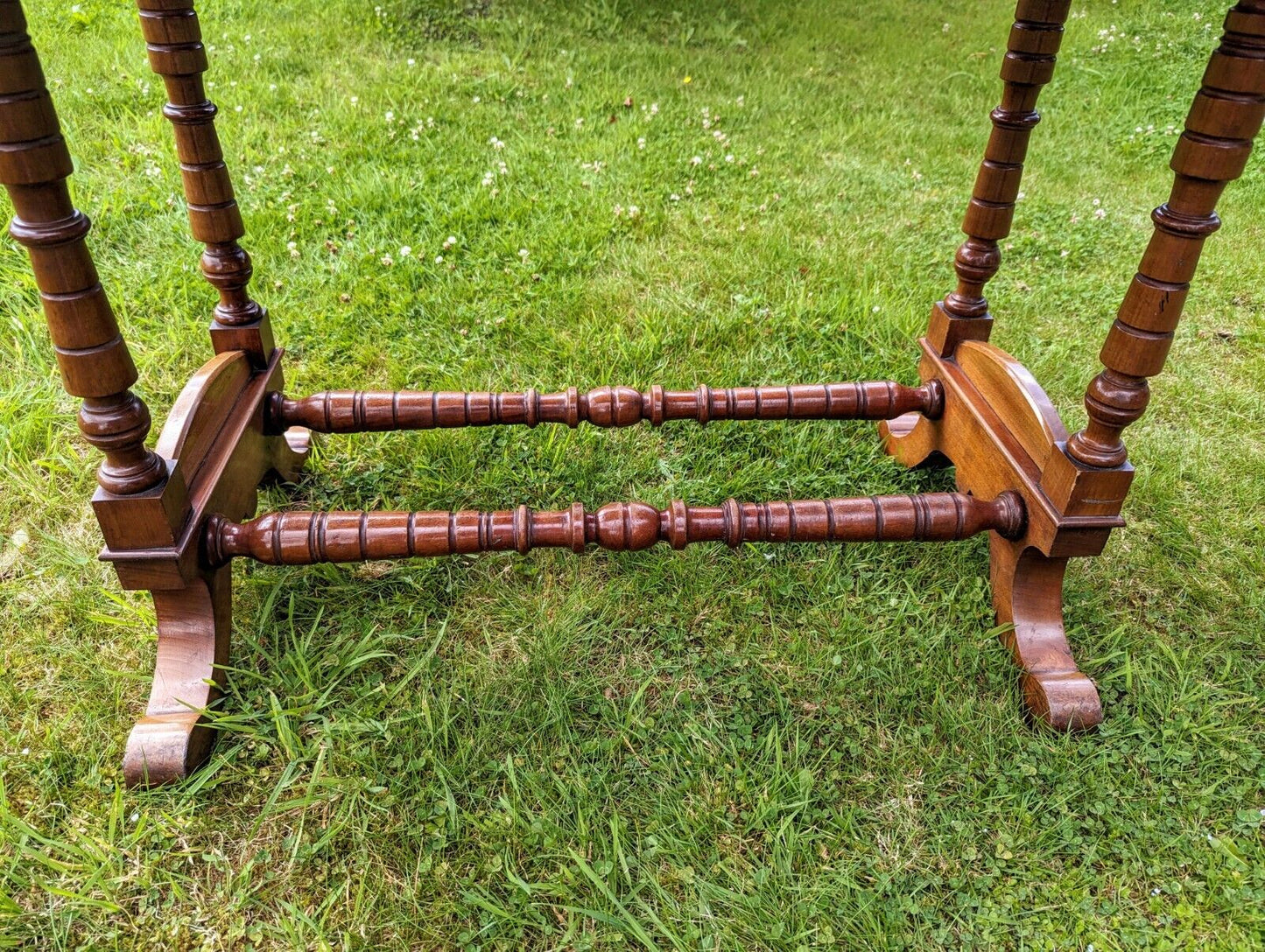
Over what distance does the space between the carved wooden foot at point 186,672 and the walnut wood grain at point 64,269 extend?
0.92ft

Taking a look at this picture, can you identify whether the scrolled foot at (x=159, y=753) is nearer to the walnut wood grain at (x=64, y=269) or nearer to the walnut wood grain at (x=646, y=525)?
the walnut wood grain at (x=646, y=525)

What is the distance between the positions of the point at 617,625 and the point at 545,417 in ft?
1.75

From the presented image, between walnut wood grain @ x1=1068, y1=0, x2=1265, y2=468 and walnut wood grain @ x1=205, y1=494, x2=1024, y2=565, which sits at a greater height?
walnut wood grain @ x1=1068, y1=0, x2=1265, y2=468

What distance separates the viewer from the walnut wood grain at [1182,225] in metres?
1.40

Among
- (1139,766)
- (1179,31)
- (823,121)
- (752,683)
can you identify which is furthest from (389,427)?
(1179,31)

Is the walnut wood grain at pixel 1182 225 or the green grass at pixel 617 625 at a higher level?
the walnut wood grain at pixel 1182 225

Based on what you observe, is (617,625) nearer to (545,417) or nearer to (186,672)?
(545,417)

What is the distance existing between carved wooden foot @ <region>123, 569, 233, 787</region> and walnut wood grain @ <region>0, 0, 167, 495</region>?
28 centimetres

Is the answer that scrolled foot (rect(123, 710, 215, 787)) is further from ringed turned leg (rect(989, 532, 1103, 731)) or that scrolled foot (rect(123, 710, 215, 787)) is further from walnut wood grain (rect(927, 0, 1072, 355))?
walnut wood grain (rect(927, 0, 1072, 355))

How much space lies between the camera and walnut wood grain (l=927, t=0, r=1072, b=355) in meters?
1.93

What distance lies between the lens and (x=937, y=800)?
1.66 metres

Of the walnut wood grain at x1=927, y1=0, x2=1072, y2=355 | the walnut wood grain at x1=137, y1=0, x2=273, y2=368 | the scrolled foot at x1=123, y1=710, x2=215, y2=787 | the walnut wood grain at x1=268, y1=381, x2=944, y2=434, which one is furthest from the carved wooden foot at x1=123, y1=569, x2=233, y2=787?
the walnut wood grain at x1=927, y1=0, x2=1072, y2=355

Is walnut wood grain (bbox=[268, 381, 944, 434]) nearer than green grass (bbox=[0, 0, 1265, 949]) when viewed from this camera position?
No

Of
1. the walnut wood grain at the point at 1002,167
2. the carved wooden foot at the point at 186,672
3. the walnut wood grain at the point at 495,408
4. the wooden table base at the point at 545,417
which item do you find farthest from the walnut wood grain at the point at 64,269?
the walnut wood grain at the point at 1002,167
